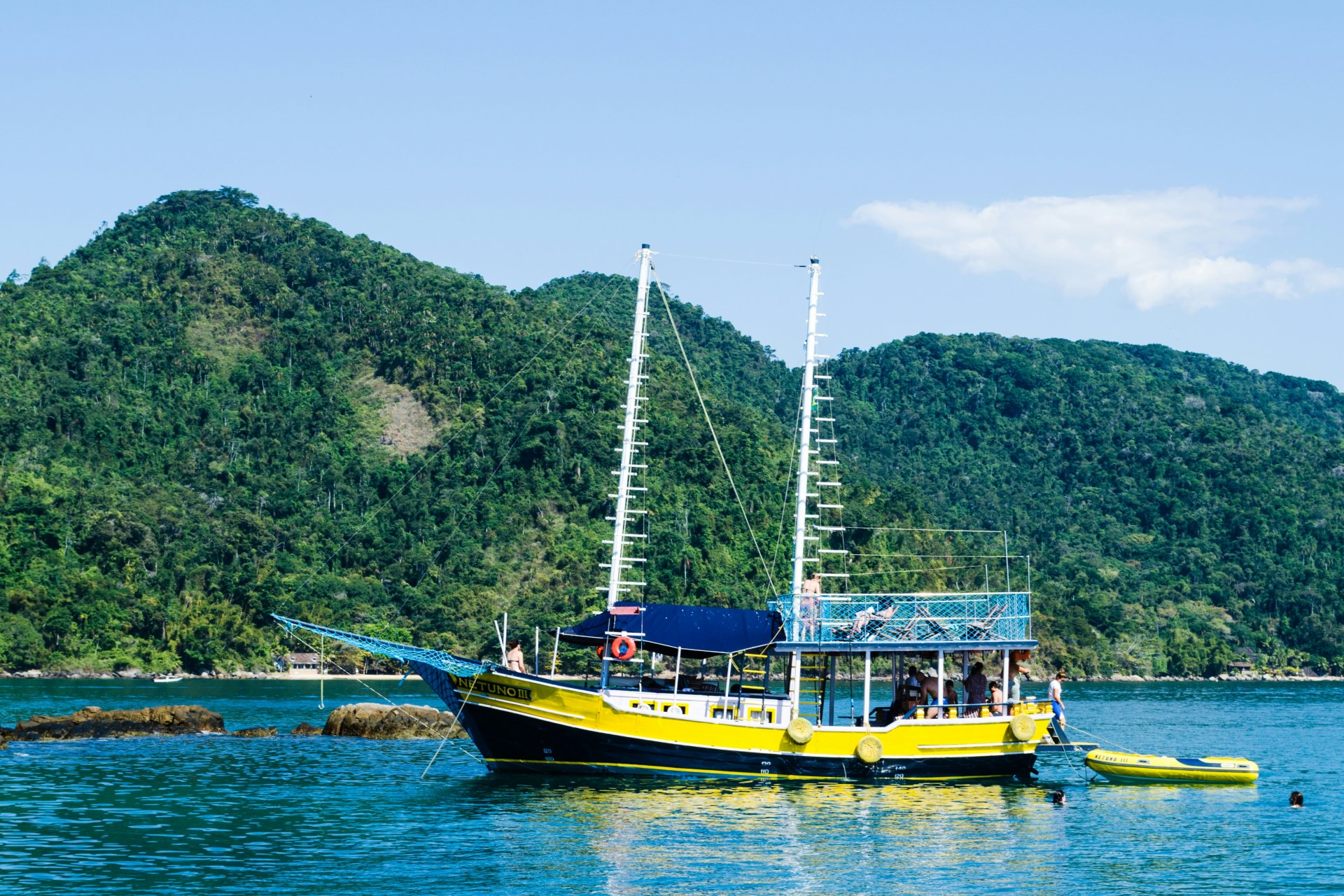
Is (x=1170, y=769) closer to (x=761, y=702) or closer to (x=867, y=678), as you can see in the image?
(x=867, y=678)

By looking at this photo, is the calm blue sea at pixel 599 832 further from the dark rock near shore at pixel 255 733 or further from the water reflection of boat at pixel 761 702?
the dark rock near shore at pixel 255 733

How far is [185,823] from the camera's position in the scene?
35438mm

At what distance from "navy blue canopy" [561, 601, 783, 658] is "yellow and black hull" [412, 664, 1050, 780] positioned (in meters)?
1.75

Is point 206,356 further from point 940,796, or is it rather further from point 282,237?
point 940,796

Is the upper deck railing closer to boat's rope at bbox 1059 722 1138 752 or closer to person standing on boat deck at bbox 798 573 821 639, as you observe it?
person standing on boat deck at bbox 798 573 821 639

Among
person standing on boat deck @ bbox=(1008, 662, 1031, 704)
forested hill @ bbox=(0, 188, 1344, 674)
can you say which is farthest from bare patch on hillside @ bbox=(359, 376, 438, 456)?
person standing on boat deck @ bbox=(1008, 662, 1031, 704)

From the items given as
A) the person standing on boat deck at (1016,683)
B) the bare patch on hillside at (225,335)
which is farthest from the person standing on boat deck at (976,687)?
the bare patch on hillside at (225,335)

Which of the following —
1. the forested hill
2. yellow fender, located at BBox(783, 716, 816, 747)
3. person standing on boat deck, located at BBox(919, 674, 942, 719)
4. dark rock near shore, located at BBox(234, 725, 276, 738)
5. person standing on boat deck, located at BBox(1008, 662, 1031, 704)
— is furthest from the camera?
the forested hill

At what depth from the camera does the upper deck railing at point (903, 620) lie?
40.3 meters

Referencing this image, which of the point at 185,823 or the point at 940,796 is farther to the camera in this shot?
the point at 940,796

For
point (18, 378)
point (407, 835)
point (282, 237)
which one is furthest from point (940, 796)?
point (282, 237)

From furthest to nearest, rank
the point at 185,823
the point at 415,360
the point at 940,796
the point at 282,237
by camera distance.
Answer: the point at 282,237 < the point at 415,360 < the point at 940,796 < the point at 185,823

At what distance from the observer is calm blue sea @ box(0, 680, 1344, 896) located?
1155 inches

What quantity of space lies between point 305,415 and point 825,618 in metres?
128
